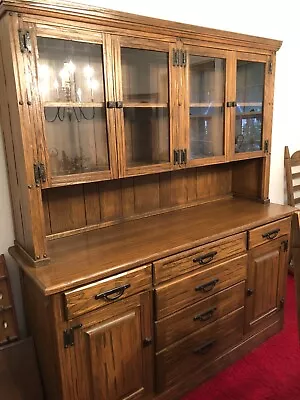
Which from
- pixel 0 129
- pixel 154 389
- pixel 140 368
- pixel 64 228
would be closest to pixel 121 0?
pixel 0 129

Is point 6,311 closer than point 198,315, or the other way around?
point 6,311

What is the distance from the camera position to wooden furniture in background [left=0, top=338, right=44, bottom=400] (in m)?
1.65

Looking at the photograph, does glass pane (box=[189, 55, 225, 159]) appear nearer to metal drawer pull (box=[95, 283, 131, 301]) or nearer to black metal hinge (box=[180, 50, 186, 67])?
black metal hinge (box=[180, 50, 186, 67])

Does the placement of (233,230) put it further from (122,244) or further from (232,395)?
(232,395)

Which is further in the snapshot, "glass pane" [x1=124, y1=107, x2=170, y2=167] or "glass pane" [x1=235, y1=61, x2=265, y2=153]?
"glass pane" [x1=235, y1=61, x2=265, y2=153]

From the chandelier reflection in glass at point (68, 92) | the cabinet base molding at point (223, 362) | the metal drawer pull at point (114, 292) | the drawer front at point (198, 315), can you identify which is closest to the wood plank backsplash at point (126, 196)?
the chandelier reflection in glass at point (68, 92)

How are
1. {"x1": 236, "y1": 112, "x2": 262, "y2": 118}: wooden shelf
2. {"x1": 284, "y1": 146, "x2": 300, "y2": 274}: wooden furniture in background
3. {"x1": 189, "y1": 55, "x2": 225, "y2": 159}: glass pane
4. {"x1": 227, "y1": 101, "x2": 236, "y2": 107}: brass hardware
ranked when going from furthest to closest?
{"x1": 284, "y1": 146, "x2": 300, "y2": 274}: wooden furniture in background
{"x1": 236, "y1": 112, "x2": 262, "y2": 118}: wooden shelf
{"x1": 227, "y1": 101, "x2": 236, "y2": 107}: brass hardware
{"x1": 189, "y1": 55, "x2": 225, "y2": 159}: glass pane

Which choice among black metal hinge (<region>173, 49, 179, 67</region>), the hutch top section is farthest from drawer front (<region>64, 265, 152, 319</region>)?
black metal hinge (<region>173, 49, 179, 67</region>)

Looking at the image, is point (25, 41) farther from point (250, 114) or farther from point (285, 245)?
point (285, 245)

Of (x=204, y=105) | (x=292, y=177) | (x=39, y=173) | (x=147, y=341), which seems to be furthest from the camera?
(x=292, y=177)

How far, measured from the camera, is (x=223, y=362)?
2033 mm

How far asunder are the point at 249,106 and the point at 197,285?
3.92 ft

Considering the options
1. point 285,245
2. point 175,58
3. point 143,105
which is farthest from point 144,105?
point 285,245

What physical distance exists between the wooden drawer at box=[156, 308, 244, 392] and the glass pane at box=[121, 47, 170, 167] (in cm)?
98
